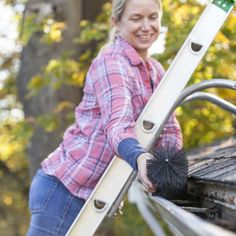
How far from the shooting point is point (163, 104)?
263cm

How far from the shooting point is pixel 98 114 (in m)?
2.75

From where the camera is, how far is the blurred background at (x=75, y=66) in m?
5.96

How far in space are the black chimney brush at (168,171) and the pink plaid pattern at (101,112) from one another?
212 mm

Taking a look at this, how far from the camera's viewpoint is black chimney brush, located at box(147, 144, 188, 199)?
7.43 feet

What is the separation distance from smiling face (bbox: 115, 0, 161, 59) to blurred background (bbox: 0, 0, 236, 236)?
276cm

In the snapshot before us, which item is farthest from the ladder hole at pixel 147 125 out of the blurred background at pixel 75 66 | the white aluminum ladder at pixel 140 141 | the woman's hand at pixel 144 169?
the blurred background at pixel 75 66

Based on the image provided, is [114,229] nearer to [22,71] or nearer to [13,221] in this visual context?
[22,71]

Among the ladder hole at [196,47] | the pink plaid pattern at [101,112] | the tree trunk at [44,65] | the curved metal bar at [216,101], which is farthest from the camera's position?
the tree trunk at [44,65]

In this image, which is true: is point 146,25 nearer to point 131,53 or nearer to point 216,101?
point 131,53

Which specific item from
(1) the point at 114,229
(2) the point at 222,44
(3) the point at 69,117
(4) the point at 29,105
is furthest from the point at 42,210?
(1) the point at 114,229

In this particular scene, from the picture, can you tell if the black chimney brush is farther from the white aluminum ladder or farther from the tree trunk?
the tree trunk

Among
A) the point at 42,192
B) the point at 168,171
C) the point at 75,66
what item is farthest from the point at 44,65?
the point at 168,171

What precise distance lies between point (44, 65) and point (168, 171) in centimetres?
538

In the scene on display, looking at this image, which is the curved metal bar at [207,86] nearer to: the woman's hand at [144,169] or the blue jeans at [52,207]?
the woman's hand at [144,169]
